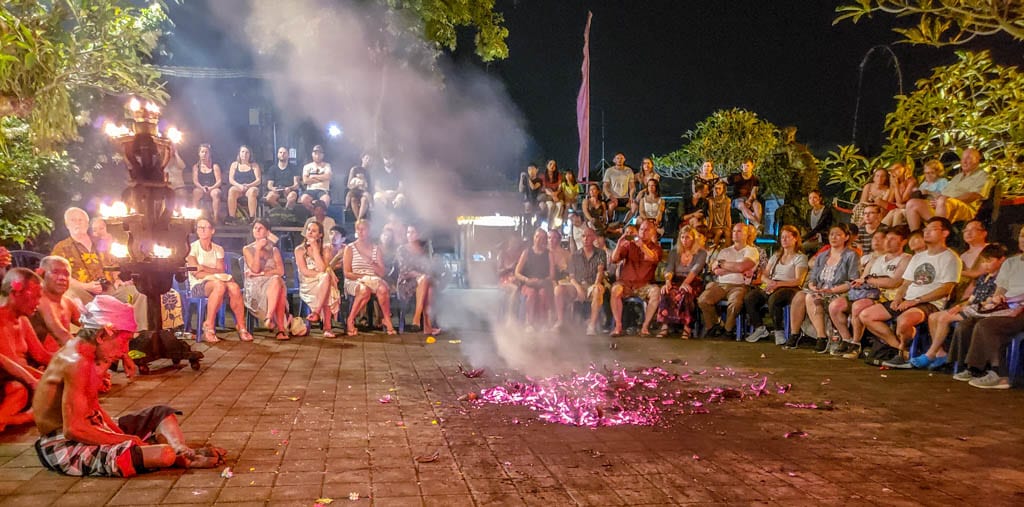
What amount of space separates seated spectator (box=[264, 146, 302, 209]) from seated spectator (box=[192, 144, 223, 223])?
101cm

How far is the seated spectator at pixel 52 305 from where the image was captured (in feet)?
16.9

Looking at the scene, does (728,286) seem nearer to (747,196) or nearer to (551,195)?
(747,196)

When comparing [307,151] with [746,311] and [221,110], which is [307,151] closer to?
[221,110]

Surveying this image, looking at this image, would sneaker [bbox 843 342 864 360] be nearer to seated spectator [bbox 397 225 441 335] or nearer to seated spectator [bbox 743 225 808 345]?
seated spectator [bbox 743 225 808 345]

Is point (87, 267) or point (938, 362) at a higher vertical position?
point (87, 267)

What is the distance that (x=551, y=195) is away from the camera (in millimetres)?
13227

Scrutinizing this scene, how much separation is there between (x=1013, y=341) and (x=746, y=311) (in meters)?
3.49

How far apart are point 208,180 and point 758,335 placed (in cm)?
1070

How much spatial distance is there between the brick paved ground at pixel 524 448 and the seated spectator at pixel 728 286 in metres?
2.82

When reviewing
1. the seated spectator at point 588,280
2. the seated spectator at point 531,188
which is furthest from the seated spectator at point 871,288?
the seated spectator at point 531,188

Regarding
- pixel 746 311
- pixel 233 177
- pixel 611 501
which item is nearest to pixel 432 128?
pixel 233 177

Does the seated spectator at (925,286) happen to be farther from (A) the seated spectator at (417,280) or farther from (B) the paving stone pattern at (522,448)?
(A) the seated spectator at (417,280)

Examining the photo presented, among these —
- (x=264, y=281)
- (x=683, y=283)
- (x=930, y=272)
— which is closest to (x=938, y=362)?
(x=930, y=272)

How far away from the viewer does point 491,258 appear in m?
15.8
